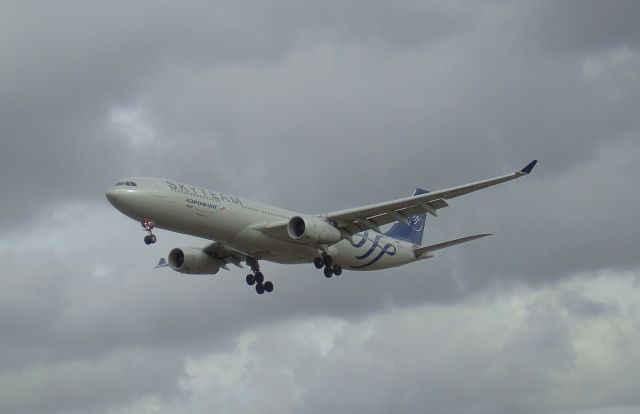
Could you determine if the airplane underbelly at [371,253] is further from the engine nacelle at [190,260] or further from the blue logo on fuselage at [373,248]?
the engine nacelle at [190,260]

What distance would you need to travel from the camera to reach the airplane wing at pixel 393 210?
58.4 metres

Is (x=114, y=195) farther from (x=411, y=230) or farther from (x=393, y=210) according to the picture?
(x=411, y=230)

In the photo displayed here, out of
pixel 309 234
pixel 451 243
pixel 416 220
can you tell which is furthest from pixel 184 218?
Answer: pixel 416 220

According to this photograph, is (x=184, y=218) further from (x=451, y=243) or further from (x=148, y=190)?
(x=451, y=243)

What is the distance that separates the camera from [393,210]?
61.5 metres

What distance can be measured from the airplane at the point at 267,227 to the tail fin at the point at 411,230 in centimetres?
41

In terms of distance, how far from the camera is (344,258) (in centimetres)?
6519

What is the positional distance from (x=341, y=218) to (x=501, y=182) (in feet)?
30.6

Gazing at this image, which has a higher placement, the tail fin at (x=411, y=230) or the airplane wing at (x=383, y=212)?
the tail fin at (x=411, y=230)

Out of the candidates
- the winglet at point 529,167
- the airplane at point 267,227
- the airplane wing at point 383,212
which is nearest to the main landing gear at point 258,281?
the airplane at point 267,227

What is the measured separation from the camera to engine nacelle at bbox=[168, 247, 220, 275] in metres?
66.8

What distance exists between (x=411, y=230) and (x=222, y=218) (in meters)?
16.2

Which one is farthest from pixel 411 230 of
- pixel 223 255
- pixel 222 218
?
pixel 222 218

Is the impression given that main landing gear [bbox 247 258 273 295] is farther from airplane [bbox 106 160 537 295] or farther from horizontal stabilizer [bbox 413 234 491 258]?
horizontal stabilizer [bbox 413 234 491 258]
